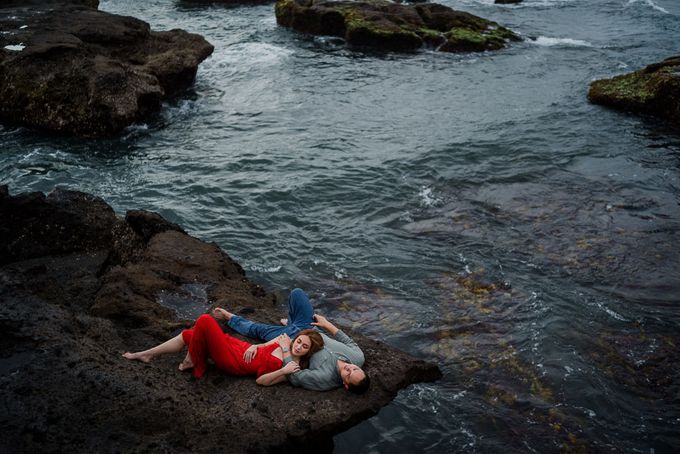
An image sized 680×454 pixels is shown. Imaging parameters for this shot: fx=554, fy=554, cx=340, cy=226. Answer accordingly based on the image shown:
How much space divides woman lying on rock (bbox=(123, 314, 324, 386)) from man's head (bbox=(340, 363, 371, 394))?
1.76 ft

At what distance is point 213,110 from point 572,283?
52.5 ft

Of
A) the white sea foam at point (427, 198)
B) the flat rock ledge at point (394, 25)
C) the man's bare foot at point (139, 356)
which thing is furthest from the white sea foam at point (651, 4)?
the man's bare foot at point (139, 356)

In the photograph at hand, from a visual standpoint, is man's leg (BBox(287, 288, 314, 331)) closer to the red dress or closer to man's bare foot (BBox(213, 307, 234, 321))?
the red dress

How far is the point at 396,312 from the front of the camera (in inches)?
436

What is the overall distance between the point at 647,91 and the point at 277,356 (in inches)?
759

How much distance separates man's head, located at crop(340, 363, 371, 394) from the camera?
7.98m

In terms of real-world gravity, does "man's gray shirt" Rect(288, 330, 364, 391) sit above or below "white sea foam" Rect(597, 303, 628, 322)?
above

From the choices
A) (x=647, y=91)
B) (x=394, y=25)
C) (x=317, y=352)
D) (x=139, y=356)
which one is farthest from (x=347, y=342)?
(x=394, y=25)

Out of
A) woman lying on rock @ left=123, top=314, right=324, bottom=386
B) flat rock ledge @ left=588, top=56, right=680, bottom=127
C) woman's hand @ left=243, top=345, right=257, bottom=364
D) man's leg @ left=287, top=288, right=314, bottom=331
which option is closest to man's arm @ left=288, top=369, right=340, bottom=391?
woman lying on rock @ left=123, top=314, right=324, bottom=386

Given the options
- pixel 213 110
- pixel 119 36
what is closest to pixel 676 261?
pixel 213 110

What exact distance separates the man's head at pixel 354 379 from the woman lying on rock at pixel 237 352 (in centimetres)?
54

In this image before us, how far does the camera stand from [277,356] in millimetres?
8227

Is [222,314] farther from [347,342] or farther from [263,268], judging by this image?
[263,268]

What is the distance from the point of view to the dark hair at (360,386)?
7.99 meters
